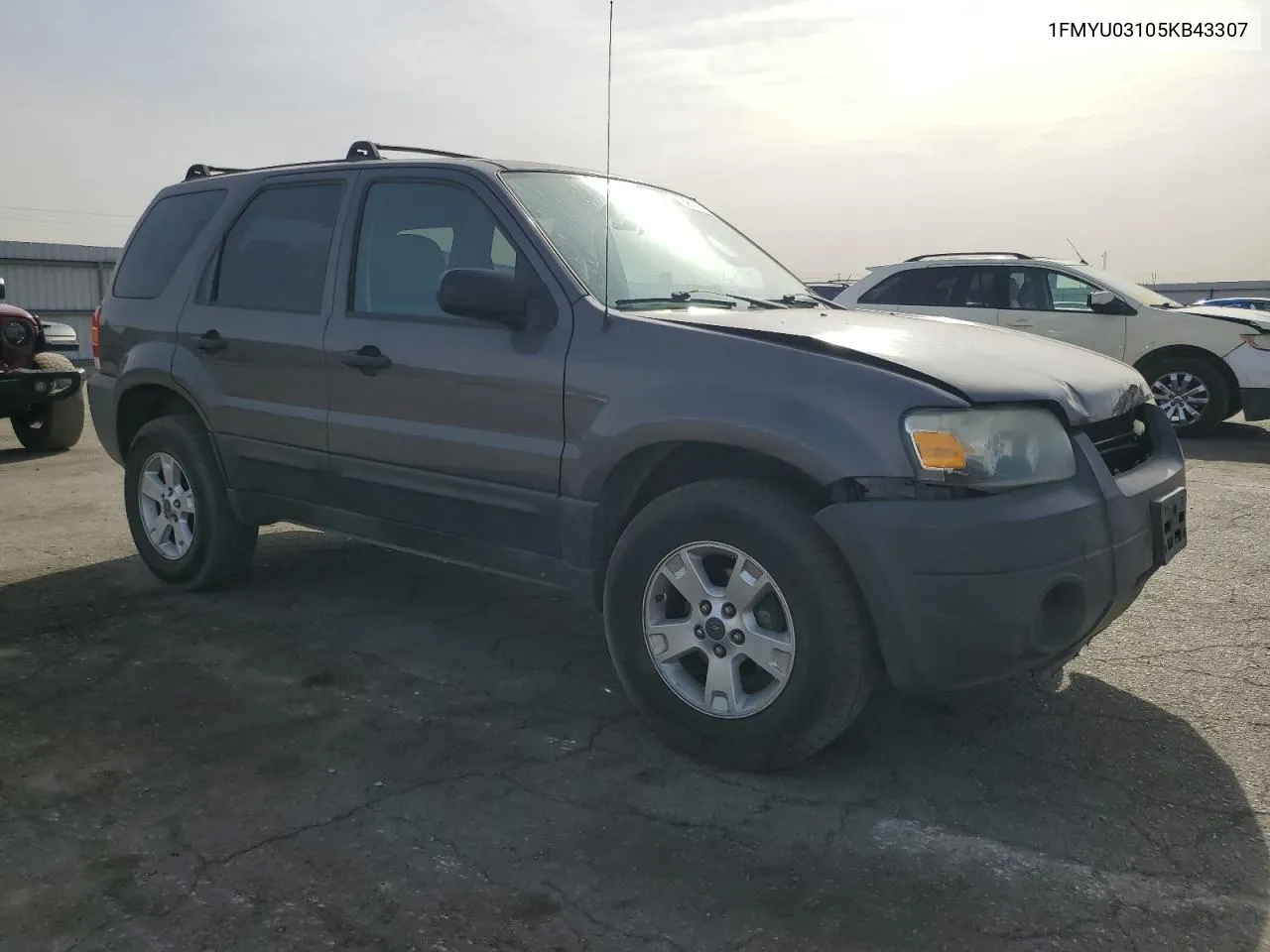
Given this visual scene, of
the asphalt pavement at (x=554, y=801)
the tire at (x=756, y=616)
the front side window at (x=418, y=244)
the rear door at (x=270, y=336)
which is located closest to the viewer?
the asphalt pavement at (x=554, y=801)

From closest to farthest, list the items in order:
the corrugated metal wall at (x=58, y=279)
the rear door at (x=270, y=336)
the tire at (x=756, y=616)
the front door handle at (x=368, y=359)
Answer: the tire at (x=756, y=616) < the front door handle at (x=368, y=359) < the rear door at (x=270, y=336) < the corrugated metal wall at (x=58, y=279)

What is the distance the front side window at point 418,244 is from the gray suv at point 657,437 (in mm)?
12

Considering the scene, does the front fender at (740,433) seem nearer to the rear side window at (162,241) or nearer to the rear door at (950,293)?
the rear side window at (162,241)

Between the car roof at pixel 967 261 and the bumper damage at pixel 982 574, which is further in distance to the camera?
the car roof at pixel 967 261

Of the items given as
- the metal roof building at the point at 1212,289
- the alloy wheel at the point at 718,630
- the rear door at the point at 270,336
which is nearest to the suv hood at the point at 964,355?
the alloy wheel at the point at 718,630

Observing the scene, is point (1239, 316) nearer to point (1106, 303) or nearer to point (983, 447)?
point (1106, 303)

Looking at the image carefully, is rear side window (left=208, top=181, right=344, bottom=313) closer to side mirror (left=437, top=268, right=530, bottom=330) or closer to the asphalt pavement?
side mirror (left=437, top=268, right=530, bottom=330)

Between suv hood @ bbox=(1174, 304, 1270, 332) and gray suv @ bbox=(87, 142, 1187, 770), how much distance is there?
7.52 meters

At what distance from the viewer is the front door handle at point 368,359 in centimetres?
398

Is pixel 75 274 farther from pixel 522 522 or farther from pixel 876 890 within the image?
pixel 876 890

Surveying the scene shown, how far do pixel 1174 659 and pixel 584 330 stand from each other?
249cm

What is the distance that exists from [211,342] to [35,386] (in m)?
5.09

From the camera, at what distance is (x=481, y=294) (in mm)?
3412

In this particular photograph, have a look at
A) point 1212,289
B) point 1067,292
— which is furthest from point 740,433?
point 1212,289
